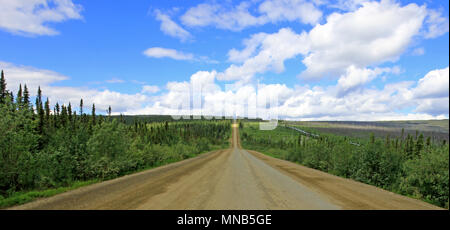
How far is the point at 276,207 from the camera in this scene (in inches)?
291

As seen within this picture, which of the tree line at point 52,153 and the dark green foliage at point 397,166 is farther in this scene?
the dark green foliage at point 397,166

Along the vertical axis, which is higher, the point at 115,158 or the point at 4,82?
the point at 4,82

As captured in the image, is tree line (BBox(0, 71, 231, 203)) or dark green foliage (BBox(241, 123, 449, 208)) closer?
tree line (BBox(0, 71, 231, 203))

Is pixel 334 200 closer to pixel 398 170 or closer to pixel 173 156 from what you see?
pixel 398 170

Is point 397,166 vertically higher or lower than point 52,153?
lower

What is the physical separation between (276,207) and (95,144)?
12.6 m

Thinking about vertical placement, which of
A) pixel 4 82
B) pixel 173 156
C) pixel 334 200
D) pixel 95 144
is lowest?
pixel 173 156

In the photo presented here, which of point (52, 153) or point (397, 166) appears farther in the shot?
point (397, 166)

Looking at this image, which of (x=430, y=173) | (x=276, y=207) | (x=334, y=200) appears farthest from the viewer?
(x=430, y=173)

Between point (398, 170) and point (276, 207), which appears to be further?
point (398, 170)

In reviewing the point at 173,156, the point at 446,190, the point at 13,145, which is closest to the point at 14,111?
the point at 13,145
